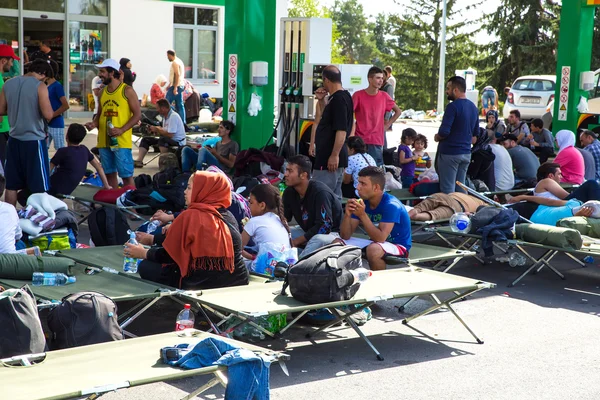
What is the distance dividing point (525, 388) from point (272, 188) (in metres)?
2.44

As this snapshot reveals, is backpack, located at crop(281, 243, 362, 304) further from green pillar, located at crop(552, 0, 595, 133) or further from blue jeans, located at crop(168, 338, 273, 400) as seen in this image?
green pillar, located at crop(552, 0, 595, 133)

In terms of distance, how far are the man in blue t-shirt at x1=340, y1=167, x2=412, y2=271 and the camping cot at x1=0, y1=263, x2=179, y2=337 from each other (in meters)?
1.88

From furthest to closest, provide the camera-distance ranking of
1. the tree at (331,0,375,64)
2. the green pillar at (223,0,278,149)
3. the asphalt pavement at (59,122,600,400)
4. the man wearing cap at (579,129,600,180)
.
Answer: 1. the tree at (331,0,375,64)
2. the green pillar at (223,0,278,149)
3. the man wearing cap at (579,129,600,180)
4. the asphalt pavement at (59,122,600,400)

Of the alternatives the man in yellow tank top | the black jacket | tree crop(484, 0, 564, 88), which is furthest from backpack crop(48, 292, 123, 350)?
tree crop(484, 0, 564, 88)

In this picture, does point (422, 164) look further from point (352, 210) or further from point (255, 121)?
point (352, 210)

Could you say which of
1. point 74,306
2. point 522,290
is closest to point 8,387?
point 74,306

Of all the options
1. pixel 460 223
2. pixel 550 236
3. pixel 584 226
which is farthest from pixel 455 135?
pixel 550 236

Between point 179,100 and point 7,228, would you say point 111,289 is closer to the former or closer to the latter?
point 7,228

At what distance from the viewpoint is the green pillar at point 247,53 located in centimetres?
1230

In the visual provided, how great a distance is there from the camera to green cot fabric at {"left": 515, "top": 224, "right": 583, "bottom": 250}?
7.65m

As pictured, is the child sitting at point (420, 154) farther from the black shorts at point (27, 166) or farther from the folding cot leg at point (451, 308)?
the folding cot leg at point (451, 308)

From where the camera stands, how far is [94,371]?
13.6ft

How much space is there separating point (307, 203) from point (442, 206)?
7.66 feet

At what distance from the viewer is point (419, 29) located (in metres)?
47.0
